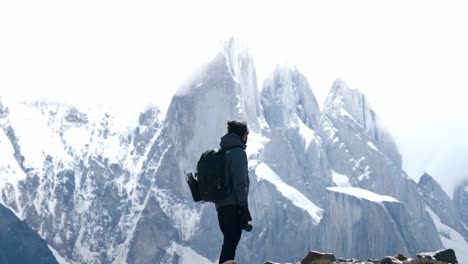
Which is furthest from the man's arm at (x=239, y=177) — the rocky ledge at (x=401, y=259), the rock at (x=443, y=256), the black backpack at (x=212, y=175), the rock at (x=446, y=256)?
the rock at (x=446, y=256)

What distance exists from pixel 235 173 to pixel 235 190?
16.3 inches

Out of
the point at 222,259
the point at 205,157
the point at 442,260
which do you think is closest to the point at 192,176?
the point at 205,157

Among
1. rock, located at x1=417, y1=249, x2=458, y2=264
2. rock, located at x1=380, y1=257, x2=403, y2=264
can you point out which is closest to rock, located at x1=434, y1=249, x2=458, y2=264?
rock, located at x1=417, y1=249, x2=458, y2=264

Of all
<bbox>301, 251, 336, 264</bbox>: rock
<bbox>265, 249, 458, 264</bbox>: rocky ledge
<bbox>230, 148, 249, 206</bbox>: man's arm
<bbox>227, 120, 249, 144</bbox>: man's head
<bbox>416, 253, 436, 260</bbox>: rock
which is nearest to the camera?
<bbox>230, 148, 249, 206</bbox>: man's arm

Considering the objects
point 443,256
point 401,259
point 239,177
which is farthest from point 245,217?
point 443,256

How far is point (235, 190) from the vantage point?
2425 cm

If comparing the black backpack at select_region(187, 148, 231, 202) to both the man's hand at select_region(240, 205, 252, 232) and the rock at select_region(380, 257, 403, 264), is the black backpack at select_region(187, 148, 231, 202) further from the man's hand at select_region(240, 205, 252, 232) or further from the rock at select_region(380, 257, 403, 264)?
the rock at select_region(380, 257, 403, 264)

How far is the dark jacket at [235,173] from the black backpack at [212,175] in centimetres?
16

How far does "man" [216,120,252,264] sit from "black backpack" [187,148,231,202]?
6.3 inches

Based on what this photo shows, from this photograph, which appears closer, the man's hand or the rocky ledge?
the man's hand

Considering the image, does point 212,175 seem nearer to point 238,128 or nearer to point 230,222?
point 230,222

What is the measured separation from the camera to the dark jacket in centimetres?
2422

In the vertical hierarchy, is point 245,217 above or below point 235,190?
below

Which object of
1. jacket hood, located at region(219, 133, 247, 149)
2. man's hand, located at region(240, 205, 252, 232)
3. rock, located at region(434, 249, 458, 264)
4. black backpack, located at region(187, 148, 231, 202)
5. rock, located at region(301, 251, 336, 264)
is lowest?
rock, located at region(301, 251, 336, 264)
